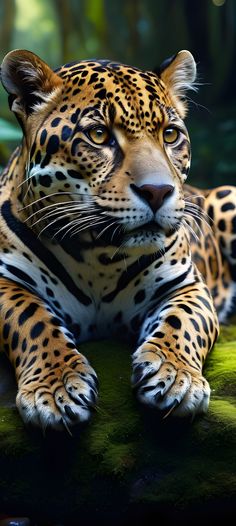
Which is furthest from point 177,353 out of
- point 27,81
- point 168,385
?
point 27,81

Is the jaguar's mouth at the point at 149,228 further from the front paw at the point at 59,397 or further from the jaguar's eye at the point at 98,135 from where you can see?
the front paw at the point at 59,397

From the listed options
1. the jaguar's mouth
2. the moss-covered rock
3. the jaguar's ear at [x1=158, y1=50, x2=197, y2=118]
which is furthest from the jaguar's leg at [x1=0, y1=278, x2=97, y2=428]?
the jaguar's ear at [x1=158, y1=50, x2=197, y2=118]

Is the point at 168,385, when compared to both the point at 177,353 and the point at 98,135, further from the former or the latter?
the point at 98,135

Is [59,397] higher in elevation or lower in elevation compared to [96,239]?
lower

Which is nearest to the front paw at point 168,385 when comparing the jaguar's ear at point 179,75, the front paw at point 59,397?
the front paw at point 59,397

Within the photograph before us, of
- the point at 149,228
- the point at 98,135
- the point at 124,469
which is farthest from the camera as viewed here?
the point at 98,135

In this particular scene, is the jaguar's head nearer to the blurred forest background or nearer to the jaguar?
the jaguar
